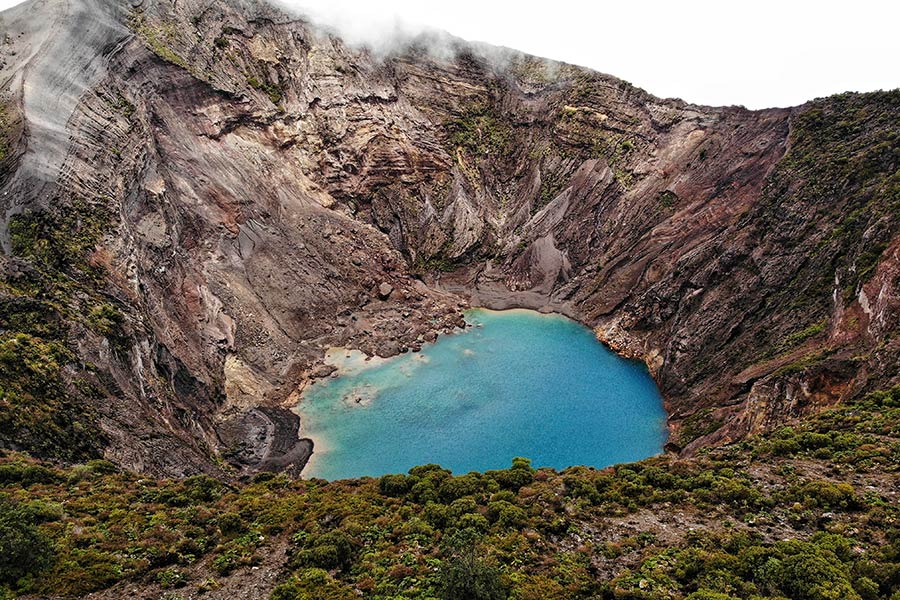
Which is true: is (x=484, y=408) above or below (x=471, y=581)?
above

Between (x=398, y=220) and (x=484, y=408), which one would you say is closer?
(x=484, y=408)

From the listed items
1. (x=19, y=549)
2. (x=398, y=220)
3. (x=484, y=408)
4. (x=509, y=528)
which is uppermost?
(x=398, y=220)

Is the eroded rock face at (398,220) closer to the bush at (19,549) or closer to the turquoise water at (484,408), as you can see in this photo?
the turquoise water at (484,408)

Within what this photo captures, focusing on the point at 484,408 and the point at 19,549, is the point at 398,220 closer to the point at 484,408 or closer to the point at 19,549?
the point at 484,408

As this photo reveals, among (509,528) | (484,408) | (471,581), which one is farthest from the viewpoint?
(484,408)

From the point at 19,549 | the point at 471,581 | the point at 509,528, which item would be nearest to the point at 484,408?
the point at 509,528

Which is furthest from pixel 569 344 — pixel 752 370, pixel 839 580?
pixel 839 580

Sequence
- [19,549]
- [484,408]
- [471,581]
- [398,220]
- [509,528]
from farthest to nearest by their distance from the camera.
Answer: [398,220], [484,408], [509,528], [19,549], [471,581]

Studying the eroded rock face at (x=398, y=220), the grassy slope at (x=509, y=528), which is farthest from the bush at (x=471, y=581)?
the eroded rock face at (x=398, y=220)
